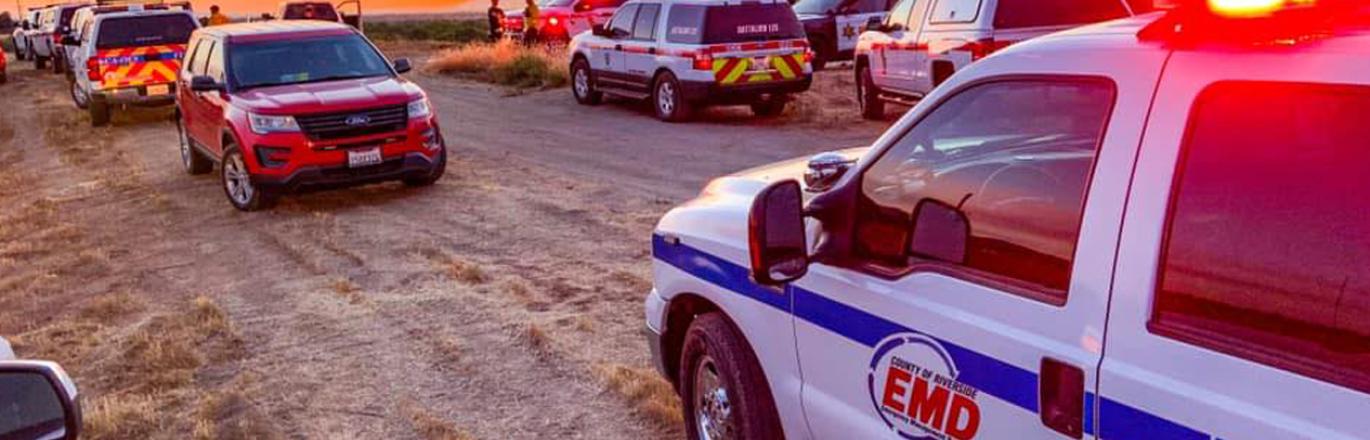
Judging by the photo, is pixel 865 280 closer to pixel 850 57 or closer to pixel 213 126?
pixel 213 126

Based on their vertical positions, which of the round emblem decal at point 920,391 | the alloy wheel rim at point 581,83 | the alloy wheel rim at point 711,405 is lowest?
the alloy wheel rim at point 581,83

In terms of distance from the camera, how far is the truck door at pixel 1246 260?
2.32 meters

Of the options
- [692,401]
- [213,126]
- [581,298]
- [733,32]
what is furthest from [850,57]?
[692,401]

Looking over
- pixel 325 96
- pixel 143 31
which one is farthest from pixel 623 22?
pixel 325 96

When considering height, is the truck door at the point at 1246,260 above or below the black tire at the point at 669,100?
above

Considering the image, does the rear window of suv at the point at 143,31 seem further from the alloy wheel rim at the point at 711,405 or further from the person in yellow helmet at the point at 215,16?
the alloy wheel rim at the point at 711,405

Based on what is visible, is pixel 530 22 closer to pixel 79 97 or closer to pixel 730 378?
pixel 79 97

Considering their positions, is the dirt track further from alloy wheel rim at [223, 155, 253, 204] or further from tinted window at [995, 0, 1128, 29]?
tinted window at [995, 0, 1128, 29]

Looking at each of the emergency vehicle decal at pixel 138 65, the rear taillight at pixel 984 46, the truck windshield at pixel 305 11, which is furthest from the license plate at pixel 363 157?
the truck windshield at pixel 305 11

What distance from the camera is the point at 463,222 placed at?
36.0 ft

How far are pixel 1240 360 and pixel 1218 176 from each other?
348 millimetres

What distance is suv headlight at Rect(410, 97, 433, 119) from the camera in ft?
39.7

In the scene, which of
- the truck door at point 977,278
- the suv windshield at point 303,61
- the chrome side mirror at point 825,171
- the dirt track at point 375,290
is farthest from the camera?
the suv windshield at point 303,61

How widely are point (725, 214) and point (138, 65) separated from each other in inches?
725
